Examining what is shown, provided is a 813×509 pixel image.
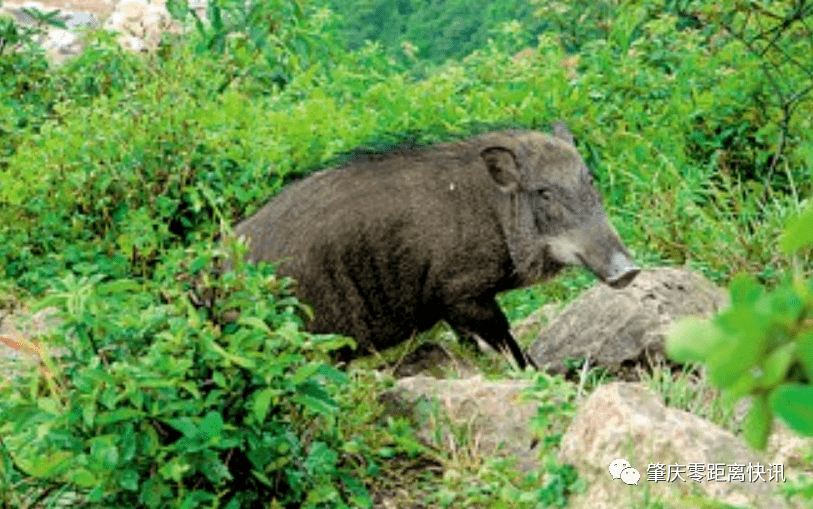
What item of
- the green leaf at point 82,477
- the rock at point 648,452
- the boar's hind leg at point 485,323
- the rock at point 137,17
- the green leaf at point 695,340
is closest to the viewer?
the green leaf at point 695,340

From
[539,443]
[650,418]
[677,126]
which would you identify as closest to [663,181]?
[677,126]

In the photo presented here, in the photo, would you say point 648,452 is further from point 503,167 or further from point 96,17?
point 96,17

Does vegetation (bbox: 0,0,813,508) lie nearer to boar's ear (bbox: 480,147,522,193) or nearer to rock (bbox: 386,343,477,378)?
boar's ear (bbox: 480,147,522,193)

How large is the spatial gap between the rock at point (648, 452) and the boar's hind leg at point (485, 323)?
158 centimetres

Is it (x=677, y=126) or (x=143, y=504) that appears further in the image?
(x=677, y=126)

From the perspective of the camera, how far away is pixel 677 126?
7543 millimetres

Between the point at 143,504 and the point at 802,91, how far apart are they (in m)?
4.48

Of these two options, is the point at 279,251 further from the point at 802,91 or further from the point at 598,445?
the point at 802,91

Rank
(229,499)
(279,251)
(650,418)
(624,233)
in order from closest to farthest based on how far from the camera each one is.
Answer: (650,418) → (229,499) → (279,251) → (624,233)

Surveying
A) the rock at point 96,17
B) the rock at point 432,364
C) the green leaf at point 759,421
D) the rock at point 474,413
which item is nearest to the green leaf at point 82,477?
the rock at point 474,413

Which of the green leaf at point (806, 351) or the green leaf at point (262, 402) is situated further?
the green leaf at point (262, 402)

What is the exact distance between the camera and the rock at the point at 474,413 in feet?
12.7

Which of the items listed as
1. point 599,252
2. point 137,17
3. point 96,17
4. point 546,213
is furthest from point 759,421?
point 96,17

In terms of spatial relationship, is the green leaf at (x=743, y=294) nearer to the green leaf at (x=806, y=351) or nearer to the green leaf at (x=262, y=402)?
the green leaf at (x=806, y=351)
